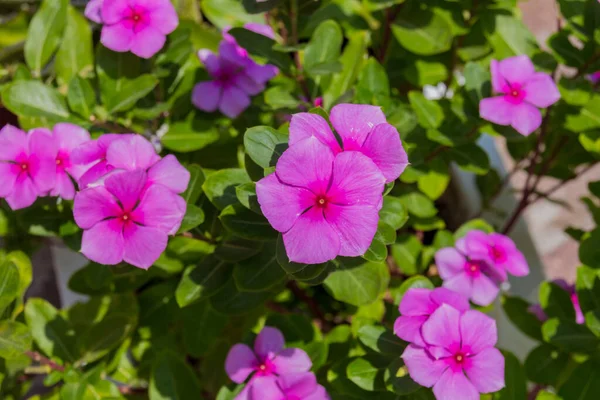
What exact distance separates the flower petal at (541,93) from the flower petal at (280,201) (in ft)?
1.54

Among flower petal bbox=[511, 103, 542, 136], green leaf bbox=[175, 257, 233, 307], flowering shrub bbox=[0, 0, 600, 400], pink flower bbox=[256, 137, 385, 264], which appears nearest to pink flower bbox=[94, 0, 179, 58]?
flowering shrub bbox=[0, 0, 600, 400]

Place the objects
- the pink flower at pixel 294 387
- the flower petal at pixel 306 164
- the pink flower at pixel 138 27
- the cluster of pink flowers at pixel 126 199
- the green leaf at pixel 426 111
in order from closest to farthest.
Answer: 1. the flower petal at pixel 306 164
2. the cluster of pink flowers at pixel 126 199
3. the pink flower at pixel 294 387
4. the pink flower at pixel 138 27
5. the green leaf at pixel 426 111

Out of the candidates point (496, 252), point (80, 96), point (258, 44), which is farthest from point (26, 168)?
point (496, 252)

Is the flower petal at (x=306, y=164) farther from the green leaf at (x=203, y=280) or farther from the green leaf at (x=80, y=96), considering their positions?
the green leaf at (x=80, y=96)

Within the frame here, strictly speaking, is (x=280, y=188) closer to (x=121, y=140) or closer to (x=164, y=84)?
(x=121, y=140)

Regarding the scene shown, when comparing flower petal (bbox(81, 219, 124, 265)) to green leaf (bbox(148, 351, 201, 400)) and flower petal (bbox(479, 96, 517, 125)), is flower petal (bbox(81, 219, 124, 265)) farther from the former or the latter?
flower petal (bbox(479, 96, 517, 125))

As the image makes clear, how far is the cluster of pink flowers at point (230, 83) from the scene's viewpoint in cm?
98

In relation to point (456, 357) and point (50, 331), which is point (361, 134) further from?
point (50, 331)

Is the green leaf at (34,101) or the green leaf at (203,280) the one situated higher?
the green leaf at (34,101)

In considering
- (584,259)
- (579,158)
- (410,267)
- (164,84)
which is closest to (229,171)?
(164,84)

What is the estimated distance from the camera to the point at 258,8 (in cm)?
87

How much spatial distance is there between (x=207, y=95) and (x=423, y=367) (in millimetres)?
565

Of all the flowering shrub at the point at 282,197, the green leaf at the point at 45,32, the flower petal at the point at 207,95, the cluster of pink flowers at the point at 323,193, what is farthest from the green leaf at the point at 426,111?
the green leaf at the point at 45,32

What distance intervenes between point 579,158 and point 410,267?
0.43 metres
